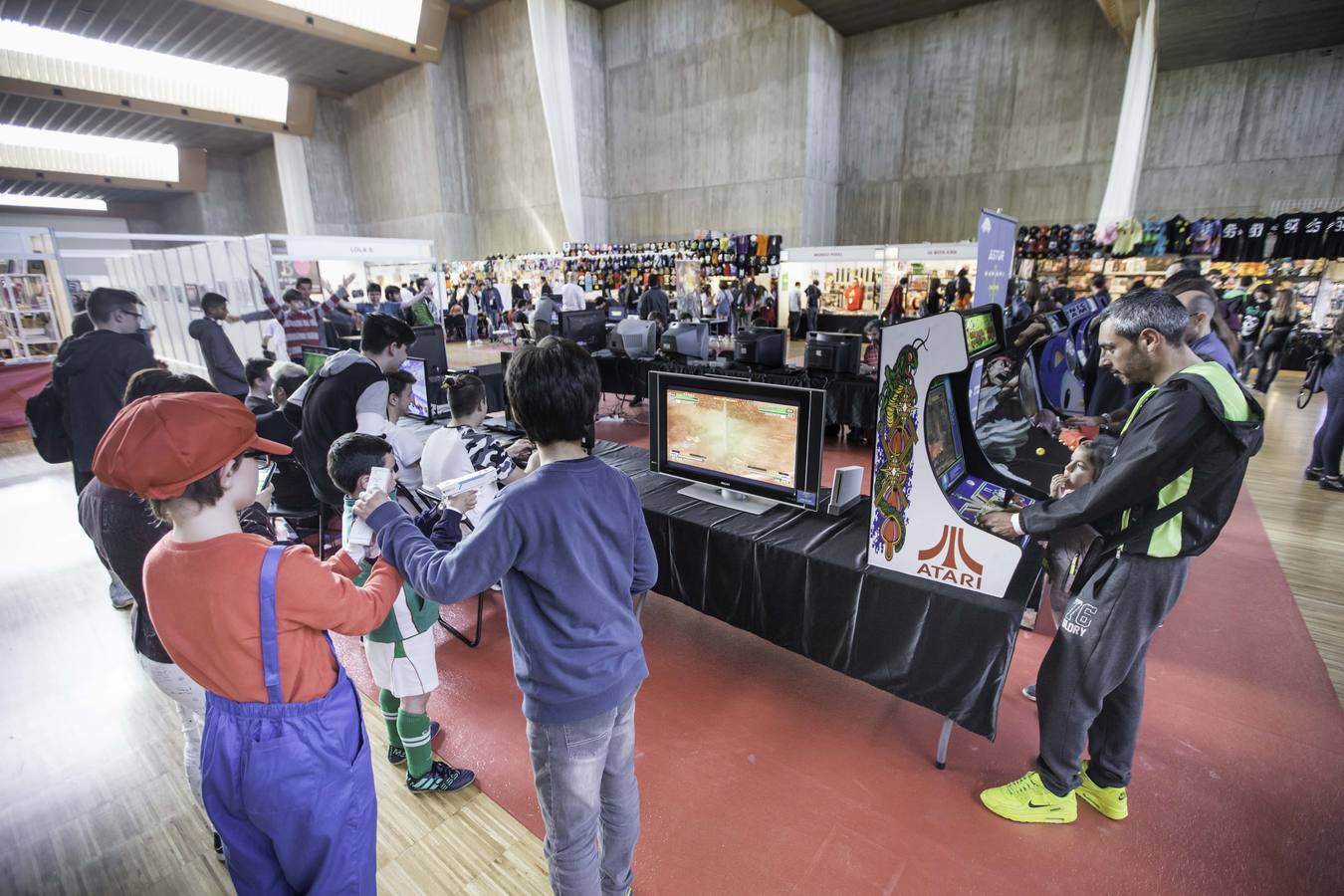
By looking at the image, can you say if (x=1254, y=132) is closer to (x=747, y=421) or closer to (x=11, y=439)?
(x=747, y=421)

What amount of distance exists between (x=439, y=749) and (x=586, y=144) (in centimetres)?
1692

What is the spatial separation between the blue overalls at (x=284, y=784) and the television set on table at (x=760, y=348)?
4.26 meters

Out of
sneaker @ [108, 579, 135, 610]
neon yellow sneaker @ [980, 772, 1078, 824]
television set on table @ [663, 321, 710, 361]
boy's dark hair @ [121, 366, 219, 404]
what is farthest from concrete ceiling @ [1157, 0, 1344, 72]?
sneaker @ [108, 579, 135, 610]

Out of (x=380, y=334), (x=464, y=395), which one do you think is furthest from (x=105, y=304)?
(x=464, y=395)

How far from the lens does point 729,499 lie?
96.8 inches

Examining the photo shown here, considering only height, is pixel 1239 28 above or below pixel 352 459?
above

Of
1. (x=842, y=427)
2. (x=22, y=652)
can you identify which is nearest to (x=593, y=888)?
(x=22, y=652)

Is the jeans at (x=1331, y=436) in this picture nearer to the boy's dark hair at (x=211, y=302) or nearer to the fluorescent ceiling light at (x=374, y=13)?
the boy's dark hair at (x=211, y=302)

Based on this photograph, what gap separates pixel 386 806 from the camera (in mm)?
1886

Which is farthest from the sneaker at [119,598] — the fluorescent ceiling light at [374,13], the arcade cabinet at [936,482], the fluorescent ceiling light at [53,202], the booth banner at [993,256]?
the fluorescent ceiling light at [53,202]

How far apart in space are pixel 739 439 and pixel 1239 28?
41.7 ft

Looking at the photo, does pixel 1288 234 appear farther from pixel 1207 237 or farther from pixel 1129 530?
Answer: pixel 1129 530

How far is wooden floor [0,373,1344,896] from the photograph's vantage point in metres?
1.69

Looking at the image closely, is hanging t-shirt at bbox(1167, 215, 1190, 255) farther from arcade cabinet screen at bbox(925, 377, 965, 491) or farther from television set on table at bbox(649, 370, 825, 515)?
television set on table at bbox(649, 370, 825, 515)
